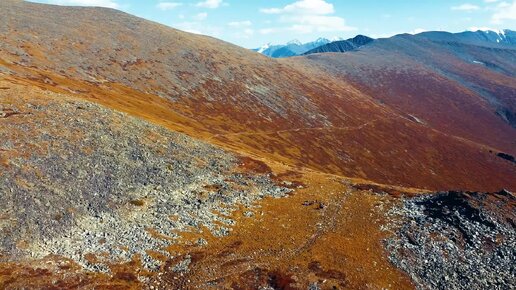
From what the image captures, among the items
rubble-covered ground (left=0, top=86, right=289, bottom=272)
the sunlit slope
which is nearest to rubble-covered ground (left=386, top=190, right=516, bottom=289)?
rubble-covered ground (left=0, top=86, right=289, bottom=272)

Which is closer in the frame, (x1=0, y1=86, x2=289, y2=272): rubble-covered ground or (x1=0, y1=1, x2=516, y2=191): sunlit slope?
(x1=0, y1=86, x2=289, y2=272): rubble-covered ground

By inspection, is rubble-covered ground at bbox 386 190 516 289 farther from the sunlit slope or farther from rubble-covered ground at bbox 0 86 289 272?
the sunlit slope

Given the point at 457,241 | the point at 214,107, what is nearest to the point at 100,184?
the point at 457,241

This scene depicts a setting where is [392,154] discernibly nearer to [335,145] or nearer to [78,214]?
[335,145]

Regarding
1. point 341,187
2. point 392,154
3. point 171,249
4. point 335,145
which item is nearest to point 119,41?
point 335,145

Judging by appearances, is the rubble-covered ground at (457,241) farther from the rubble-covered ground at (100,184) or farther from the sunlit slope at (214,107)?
the sunlit slope at (214,107)

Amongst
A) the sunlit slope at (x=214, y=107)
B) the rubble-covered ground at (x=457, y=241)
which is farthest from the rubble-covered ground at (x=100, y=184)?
the sunlit slope at (x=214, y=107)

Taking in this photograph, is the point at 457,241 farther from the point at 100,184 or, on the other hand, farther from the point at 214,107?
the point at 214,107
